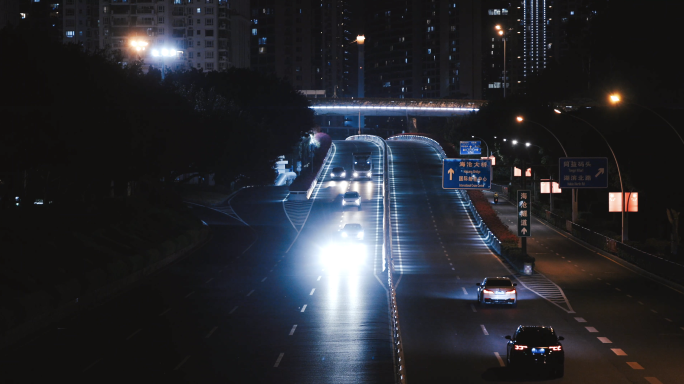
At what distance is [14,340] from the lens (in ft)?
89.7

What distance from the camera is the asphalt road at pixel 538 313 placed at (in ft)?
73.9

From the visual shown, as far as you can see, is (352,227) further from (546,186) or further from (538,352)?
(538,352)

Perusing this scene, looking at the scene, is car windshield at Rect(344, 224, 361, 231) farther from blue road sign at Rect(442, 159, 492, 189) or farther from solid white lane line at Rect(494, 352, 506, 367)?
solid white lane line at Rect(494, 352, 506, 367)

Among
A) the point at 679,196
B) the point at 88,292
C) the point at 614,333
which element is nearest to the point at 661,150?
the point at 679,196

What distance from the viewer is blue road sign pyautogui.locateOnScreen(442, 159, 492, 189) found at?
51312 millimetres

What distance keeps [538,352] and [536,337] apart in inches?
20.1

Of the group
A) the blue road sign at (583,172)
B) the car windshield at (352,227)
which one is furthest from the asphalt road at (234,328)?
the blue road sign at (583,172)

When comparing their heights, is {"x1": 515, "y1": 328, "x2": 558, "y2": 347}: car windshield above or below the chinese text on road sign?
below

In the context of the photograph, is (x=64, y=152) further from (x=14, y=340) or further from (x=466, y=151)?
(x=466, y=151)

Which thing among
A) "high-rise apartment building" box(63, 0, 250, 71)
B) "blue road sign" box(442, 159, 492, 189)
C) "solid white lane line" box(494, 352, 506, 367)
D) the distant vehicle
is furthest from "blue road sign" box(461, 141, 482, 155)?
"solid white lane line" box(494, 352, 506, 367)

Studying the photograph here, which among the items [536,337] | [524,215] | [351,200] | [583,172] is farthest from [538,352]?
[351,200]

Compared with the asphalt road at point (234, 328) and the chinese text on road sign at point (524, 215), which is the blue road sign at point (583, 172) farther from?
the asphalt road at point (234, 328)

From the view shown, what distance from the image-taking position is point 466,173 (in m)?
51.4

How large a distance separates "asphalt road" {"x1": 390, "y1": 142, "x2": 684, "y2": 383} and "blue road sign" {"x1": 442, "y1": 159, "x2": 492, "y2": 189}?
515cm
